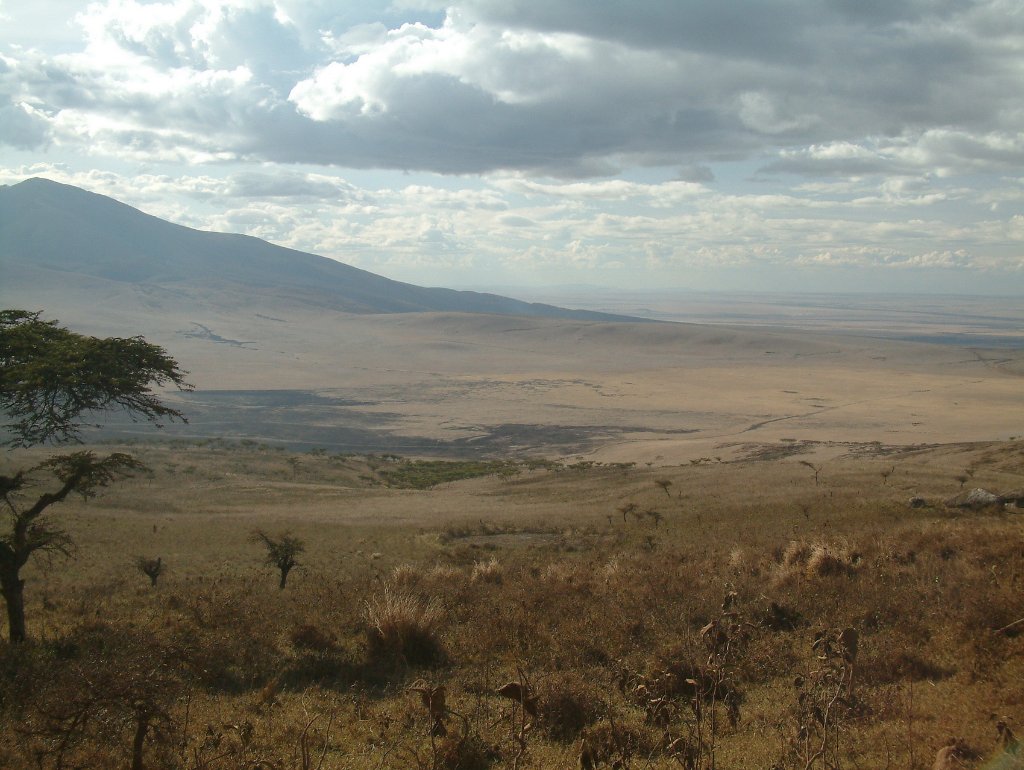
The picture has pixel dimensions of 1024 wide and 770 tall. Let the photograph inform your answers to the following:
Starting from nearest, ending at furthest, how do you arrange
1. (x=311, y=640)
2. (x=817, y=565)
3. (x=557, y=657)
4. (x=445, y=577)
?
(x=557, y=657) < (x=311, y=640) < (x=817, y=565) < (x=445, y=577)

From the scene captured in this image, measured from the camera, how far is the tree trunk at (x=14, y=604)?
27.2 feet

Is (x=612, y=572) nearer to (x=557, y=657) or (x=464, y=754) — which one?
(x=557, y=657)

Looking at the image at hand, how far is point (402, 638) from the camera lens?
291 inches

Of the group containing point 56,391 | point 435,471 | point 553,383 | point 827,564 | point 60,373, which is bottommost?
point 435,471

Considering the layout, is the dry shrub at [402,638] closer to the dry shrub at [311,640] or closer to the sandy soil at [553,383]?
the dry shrub at [311,640]

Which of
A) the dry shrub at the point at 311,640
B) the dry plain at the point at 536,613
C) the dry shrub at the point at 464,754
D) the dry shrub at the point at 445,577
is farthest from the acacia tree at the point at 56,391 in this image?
the dry shrub at the point at 464,754

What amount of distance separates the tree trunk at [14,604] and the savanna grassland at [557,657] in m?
0.35

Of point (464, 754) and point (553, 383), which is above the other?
point (464, 754)

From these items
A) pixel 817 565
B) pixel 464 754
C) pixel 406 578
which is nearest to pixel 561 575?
pixel 406 578

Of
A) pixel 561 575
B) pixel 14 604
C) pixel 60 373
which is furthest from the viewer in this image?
pixel 561 575

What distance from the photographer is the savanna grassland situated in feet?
15.2

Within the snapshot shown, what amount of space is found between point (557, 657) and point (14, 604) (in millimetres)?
6376

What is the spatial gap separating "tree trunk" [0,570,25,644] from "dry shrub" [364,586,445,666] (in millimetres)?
4111

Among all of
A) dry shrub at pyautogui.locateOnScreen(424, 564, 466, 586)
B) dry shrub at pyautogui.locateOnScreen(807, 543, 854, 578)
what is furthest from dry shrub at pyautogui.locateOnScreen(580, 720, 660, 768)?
dry shrub at pyautogui.locateOnScreen(424, 564, 466, 586)
